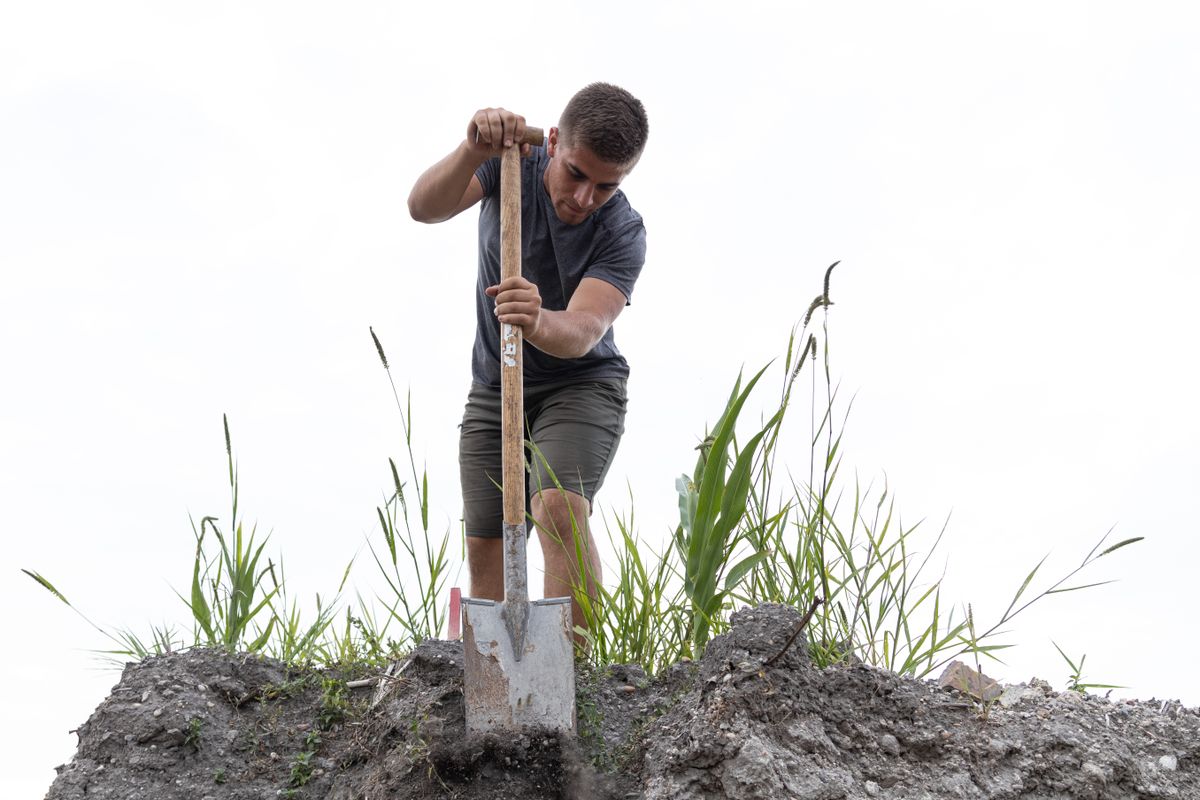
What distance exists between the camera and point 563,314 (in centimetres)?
324

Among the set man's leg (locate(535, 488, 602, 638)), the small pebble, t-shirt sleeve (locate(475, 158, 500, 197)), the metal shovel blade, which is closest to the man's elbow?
t-shirt sleeve (locate(475, 158, 500, 197))

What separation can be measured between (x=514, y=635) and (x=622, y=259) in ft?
4.96

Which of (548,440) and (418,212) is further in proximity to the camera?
(418,212)

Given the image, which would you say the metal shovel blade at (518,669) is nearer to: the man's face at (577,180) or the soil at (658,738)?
the soil at (658,738)

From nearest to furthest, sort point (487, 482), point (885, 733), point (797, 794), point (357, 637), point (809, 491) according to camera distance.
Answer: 1. point (797, 794)
2. point (885, 733)
3. point (809, 491)
4. point (357, 637)
5. point (487, 482)

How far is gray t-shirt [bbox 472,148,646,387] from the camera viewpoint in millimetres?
3715

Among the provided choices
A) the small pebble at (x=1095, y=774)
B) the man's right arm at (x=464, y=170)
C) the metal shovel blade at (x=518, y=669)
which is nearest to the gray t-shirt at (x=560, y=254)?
the man's right arm at (x=464, y=170)

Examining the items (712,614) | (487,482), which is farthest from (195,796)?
(487,482)

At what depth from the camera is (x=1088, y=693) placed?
3021 mm

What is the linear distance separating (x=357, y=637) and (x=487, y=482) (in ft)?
3.32

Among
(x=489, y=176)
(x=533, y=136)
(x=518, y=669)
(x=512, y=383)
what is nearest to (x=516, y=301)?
(x=512, y=383)

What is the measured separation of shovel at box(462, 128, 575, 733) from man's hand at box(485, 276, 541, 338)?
31 millimetres

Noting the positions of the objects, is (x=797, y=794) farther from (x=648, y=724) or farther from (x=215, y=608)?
(x=215, y=608)

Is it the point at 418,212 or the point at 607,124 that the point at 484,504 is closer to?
the point at 418,212
